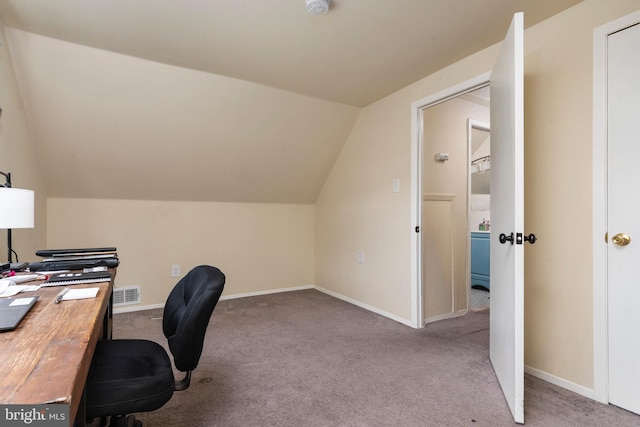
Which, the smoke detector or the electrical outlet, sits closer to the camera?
the smoke detector

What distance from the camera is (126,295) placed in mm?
3363

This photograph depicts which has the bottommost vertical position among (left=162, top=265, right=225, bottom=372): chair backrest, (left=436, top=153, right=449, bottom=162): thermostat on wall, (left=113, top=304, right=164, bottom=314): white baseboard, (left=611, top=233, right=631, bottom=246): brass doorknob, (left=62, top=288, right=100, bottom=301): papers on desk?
(left=113, top=304, right=164, bottom=314): white baseboard

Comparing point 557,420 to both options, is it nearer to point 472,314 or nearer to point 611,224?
point 611,224

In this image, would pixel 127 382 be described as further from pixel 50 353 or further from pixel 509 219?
pixel 509 219

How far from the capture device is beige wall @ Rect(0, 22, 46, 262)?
208 centimetres

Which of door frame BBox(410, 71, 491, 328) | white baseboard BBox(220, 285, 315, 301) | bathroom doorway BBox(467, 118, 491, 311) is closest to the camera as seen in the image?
door frame BBox(410, 71, 491, 328)

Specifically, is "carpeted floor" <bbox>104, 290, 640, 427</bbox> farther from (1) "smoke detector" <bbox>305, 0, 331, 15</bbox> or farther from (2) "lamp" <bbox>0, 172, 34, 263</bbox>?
(1) "smoke detector" <bbox>305, 0, 331, 15</bbox>

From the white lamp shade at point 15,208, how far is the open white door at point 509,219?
229 cm

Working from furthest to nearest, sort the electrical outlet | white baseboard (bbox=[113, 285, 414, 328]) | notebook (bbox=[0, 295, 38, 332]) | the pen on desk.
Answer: the electrical outlet < white baseboard (bbox=[113, 285, 414, 328]) < the pen on desk < notebook (bbox=[0, 295, 38, 332])

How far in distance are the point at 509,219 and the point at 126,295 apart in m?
3.48

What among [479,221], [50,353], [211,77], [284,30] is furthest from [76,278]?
[479,221]

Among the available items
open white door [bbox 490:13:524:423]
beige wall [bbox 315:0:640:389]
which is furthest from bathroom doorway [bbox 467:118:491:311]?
open white door [bbox 490:13:524:423]

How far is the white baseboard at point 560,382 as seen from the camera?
1.80m

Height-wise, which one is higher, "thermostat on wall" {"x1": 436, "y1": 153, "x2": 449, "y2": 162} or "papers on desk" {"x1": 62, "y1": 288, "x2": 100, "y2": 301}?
"thermostat on wall" {"x1": 436, "y1": 153, "x2": 449, "y2": 162}
